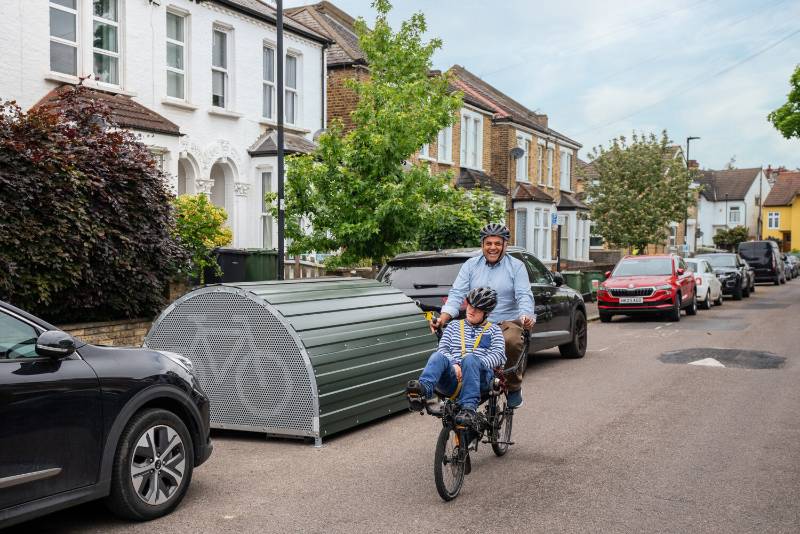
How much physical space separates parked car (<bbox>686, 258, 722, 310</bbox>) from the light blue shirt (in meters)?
19.1

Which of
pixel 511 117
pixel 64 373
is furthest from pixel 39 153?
pixel 511 117

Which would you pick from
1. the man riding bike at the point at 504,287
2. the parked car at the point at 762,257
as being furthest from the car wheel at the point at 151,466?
the parked car at the point at 762,257

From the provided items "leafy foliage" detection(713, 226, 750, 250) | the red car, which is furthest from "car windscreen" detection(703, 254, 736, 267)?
"leafy foliage" detection(713, 226, 750, 250)

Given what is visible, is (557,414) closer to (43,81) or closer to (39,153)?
(39,153)

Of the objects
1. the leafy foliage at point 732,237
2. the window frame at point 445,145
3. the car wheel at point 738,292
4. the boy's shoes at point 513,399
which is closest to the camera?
the boy's shoes at point 513,399

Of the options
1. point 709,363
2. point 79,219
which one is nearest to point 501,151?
point 709,363

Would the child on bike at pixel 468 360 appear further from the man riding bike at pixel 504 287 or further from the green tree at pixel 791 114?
the green tree at pixel 791 114

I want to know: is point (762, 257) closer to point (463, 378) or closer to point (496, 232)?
point (496, 232)

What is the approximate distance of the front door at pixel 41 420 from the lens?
4.47m

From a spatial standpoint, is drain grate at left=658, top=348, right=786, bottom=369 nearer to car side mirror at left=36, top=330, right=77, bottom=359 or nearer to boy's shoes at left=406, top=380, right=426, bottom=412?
boy's shoes at left=406, top=380, right=426, bottom=412

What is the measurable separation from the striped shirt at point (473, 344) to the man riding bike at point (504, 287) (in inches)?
26.6

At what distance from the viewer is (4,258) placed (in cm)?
944

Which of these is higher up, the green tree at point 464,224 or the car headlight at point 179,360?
the green tree at point 464,224

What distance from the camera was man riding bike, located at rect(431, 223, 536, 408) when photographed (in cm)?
690
